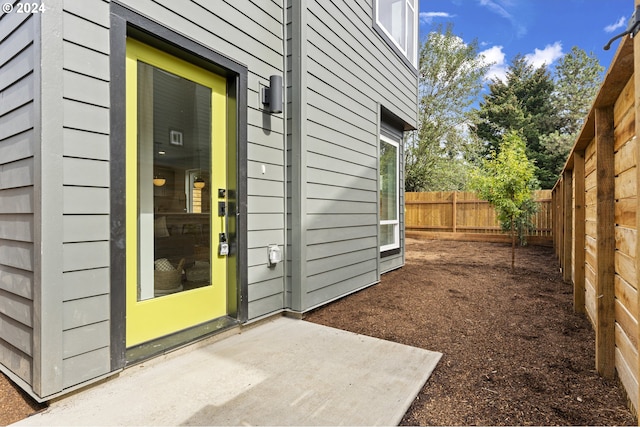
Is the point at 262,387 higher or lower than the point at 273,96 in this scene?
lower

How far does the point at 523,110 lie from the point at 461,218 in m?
12.3

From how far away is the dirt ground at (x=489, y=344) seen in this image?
5.55ft

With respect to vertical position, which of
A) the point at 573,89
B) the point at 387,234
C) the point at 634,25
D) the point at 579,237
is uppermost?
the point at 573,89

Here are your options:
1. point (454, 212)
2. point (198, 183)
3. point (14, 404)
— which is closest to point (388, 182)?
point (198, 183)

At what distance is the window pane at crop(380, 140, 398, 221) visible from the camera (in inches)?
208

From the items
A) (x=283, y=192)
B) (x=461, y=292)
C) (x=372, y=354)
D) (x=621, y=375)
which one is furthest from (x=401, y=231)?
(x=621, y=375)

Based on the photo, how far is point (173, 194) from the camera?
2.40 meters

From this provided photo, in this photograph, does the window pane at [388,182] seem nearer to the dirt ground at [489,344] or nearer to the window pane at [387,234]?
the window pane at [387,234]

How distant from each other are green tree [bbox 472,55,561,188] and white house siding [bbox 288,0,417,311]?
48.9 ft

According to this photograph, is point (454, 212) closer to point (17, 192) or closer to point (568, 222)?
point (568, 222)

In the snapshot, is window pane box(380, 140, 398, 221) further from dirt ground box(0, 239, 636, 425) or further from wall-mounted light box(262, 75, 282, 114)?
wall-mounted light box(262, 75, 282, 114)

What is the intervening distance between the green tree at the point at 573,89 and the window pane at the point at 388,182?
48.9ft

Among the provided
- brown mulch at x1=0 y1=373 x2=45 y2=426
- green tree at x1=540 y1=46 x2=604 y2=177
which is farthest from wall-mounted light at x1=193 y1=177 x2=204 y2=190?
green tree at x1=540 y1=46 x2=604 y2=177

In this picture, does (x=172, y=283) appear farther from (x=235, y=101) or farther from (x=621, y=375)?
(x=621, y=375)
